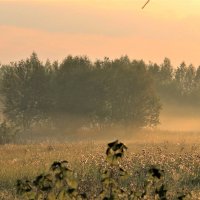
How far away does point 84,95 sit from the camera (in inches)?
2413

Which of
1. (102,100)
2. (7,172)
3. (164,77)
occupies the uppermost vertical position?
(164,77)

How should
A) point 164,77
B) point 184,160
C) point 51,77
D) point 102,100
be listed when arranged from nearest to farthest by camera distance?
point 184,160 < point 102,100 < point 51,77 < point 164,77

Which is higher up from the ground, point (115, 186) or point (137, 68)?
point (137, 68)

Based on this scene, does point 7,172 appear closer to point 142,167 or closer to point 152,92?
point 142,167

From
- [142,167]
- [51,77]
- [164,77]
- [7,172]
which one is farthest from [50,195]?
[164,77]

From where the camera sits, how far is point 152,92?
62.8m

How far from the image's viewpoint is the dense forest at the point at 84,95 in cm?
6150

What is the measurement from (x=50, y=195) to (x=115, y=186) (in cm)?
93

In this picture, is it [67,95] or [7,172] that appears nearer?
[7,172]

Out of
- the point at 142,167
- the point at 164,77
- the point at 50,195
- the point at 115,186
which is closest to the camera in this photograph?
the point at 50,195

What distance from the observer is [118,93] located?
6275cm

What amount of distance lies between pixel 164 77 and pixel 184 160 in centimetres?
9582

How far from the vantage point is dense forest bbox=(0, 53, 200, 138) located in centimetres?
6150

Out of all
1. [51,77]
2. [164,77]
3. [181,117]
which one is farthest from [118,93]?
[164,77]
